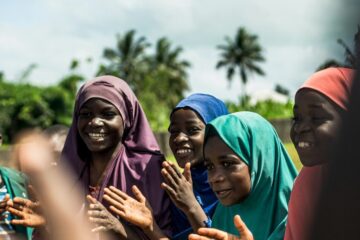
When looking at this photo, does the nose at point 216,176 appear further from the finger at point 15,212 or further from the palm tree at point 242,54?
the palm tree at point 242,54

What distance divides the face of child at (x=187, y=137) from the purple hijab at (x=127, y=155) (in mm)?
170

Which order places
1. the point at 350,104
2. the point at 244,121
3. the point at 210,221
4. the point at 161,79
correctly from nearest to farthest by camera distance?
the point at 350,104 → the point at 244,121 → the point at 210,221 → the point at 161,79

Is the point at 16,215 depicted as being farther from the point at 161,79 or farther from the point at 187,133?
the point at 161,79

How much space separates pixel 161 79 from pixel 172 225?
42564mm

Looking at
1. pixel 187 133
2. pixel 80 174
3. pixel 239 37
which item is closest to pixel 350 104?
pixel 187 133

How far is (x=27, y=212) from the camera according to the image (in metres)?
3.30

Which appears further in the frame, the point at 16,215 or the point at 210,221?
the point at 16,215

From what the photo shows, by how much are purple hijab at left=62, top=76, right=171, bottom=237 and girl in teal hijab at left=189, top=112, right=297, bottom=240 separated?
2.32ft

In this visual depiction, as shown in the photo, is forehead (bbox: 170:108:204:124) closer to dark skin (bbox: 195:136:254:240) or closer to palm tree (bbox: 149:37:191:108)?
dark skin (bbox: 195:136:254:240)

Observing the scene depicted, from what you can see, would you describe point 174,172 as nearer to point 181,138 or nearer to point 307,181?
point 181,138

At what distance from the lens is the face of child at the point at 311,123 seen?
2043mm

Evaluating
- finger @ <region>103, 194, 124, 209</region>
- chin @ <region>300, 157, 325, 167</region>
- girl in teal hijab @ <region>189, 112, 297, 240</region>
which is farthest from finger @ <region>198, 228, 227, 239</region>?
finger @ <region>103, 194, 124, 209</region>

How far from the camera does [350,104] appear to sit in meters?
0.41

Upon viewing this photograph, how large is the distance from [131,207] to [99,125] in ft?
2.04
